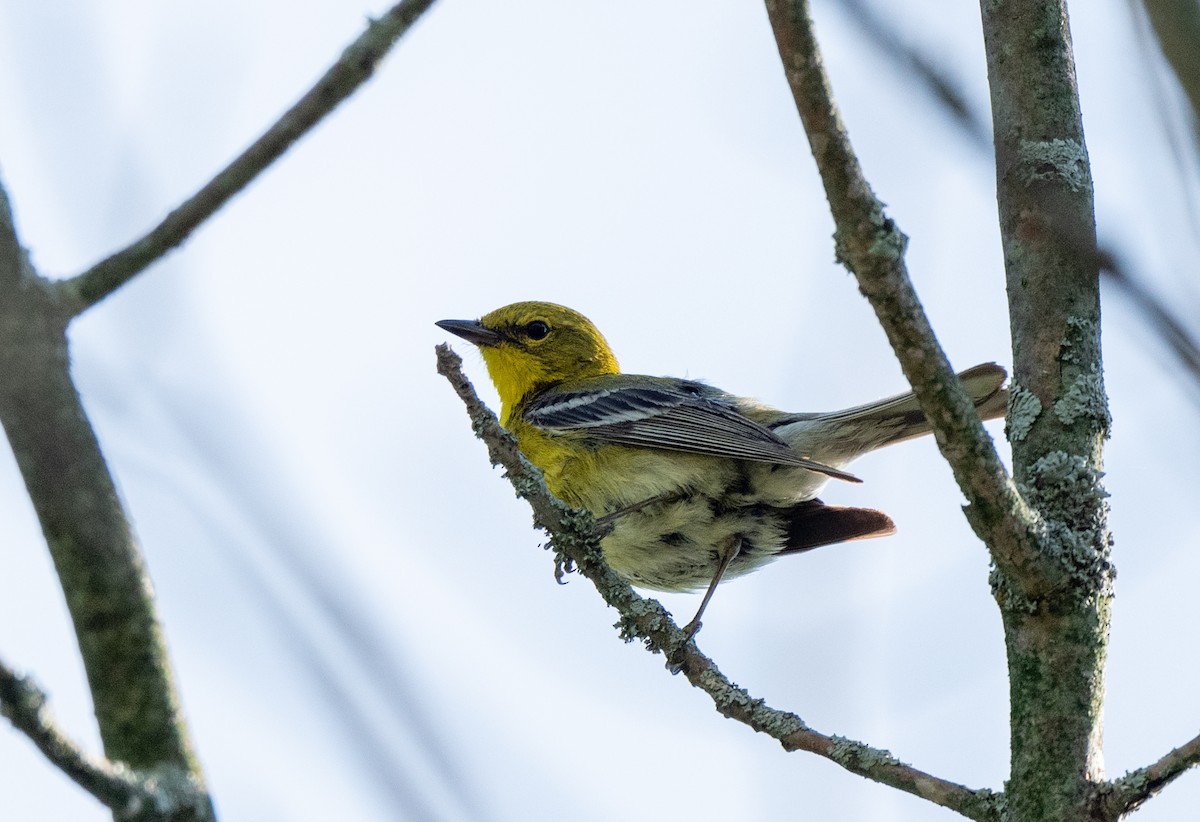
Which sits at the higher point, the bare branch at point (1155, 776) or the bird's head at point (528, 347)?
the bird's head at point (528, 347)

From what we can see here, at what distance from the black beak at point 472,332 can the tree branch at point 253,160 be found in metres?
6.08

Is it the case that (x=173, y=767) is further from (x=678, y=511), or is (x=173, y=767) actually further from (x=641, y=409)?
(x=641, y=409)

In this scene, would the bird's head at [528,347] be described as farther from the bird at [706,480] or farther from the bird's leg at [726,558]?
the bird's leg at [726,558]

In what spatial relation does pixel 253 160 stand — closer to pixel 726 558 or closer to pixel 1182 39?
pixel 1182 39

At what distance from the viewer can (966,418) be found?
9.76 feet

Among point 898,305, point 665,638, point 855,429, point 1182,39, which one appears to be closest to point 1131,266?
point 1182,39

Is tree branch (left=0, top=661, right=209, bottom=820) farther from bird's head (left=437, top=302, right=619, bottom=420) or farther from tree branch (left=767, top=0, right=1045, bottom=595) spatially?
bird's head (left=437, top=302, right=619, bottom=420)

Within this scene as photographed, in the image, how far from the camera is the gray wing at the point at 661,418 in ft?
23.7

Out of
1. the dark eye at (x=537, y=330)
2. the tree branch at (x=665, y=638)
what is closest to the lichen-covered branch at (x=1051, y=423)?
the tree branch at (x=665, y=638)

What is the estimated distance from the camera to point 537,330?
960 centimetres

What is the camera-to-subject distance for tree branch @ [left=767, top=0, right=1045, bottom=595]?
2.63 meters

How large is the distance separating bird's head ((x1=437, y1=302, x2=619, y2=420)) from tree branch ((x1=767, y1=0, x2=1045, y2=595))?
6224 millimetres

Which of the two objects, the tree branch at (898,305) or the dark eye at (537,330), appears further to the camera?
the dark eye at (537,330)

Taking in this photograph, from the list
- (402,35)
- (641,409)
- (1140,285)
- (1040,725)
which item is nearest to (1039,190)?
(1040,725)
